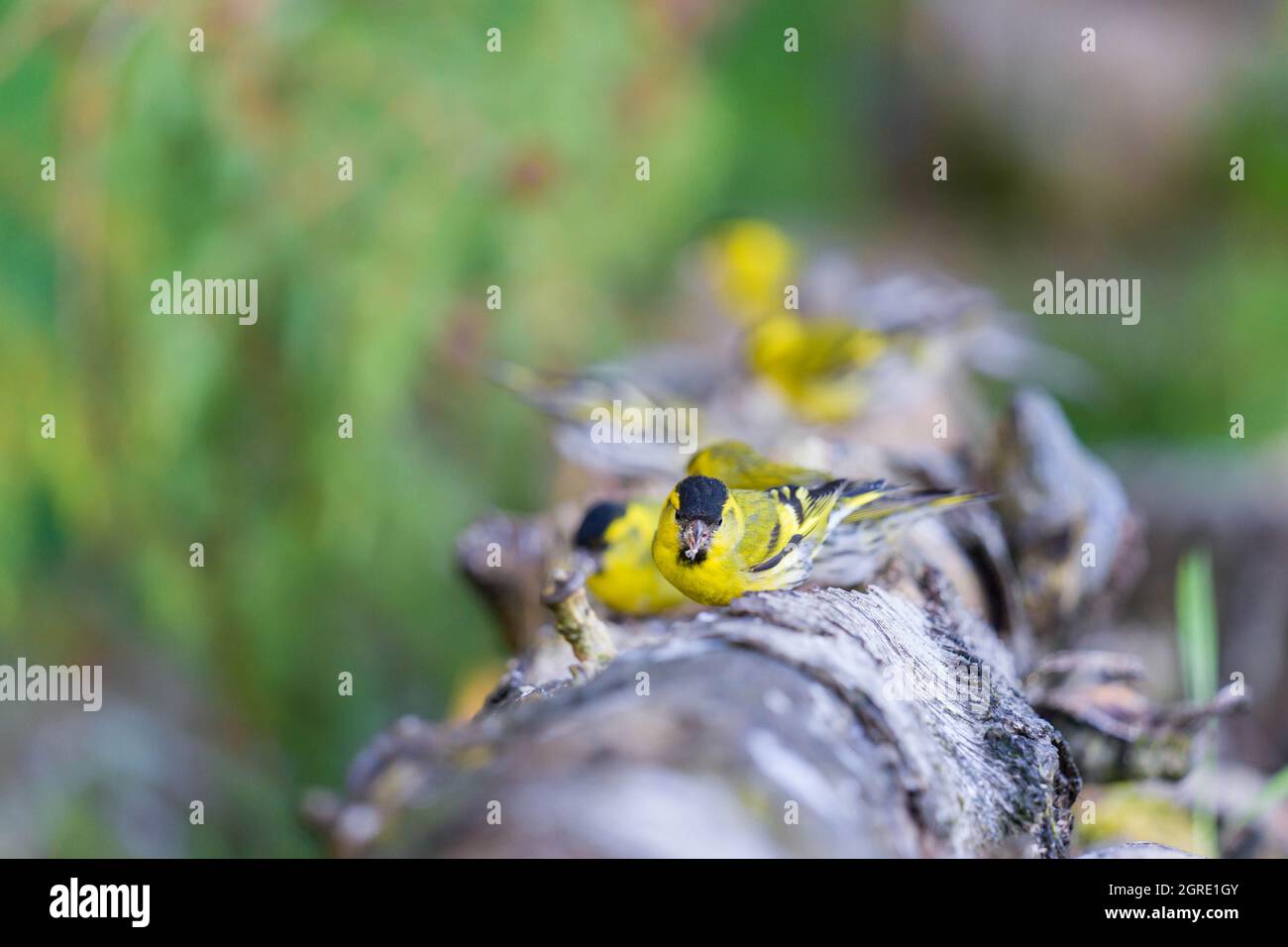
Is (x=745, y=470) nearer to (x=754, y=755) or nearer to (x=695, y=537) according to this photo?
(x=695, y=537)

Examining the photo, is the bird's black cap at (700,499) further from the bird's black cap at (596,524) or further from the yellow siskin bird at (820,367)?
the yellow siskin bird at (820,367)

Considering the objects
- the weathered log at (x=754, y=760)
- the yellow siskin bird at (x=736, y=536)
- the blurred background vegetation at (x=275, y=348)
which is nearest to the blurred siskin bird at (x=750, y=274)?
the blurred background vegetation at (x=275, y=348)

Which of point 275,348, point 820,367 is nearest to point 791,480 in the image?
point 820,367

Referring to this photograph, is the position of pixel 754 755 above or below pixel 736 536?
below
